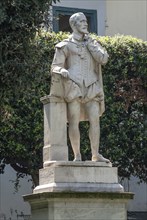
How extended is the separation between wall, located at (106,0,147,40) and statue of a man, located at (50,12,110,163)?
12406mm

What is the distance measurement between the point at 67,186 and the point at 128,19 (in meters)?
14.3

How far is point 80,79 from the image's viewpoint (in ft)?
50.5

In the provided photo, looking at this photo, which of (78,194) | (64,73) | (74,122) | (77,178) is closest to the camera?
(78,194)

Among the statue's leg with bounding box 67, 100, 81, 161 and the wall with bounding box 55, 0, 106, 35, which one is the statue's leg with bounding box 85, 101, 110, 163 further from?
the wall with bounding box 55, 0, 106, 35

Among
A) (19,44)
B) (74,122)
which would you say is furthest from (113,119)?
(74,122)

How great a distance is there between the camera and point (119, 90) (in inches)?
918

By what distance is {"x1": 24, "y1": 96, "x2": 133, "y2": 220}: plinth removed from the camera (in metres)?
14.6

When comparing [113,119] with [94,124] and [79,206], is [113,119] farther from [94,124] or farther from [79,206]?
[79,206]

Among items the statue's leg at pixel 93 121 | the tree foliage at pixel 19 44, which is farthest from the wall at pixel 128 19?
the statue's leg at pixel 93 121

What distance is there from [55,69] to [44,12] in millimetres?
1835

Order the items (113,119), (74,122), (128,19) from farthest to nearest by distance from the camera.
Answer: (128,19), (113,119), (74,122)

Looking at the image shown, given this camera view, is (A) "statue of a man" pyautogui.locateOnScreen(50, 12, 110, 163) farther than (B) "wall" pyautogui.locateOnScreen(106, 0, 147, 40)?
No

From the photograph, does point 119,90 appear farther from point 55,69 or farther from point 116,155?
point 55,69

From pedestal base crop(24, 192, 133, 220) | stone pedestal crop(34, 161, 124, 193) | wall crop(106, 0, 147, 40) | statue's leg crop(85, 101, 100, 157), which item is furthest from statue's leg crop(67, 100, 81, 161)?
wall crop(106, 0, 147, 40)
